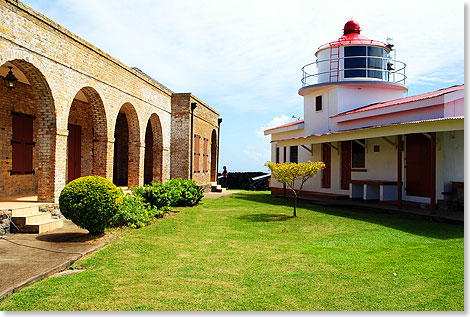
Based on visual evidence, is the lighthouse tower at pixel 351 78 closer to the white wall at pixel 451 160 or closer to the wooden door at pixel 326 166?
the wooden door at pixel 326 166

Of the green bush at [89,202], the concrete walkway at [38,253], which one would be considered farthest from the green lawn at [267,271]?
the green bush at [89,202]

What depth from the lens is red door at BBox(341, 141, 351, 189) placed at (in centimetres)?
1555

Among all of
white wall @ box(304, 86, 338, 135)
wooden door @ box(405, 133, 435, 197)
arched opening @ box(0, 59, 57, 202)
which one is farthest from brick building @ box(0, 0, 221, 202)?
wooden door @ box(405, 133, 435, 197)

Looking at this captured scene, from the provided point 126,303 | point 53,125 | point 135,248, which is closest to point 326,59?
point 53,125

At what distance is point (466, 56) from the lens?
490 cm

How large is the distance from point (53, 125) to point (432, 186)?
29.5ft

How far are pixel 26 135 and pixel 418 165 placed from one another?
36.2 feet

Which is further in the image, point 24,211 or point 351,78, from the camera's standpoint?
point 351,78

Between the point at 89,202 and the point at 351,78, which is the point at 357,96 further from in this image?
the point at 89,202

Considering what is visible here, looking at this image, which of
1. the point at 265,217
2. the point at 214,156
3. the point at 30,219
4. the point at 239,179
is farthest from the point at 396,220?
the point at 239,179

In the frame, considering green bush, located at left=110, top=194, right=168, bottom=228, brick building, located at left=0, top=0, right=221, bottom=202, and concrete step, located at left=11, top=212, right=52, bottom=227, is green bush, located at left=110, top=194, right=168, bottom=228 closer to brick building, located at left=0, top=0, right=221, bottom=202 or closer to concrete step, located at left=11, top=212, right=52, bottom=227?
concrete step, located at left=11, top=212, right=52, bottom=227

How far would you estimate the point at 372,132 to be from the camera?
39.0 ft

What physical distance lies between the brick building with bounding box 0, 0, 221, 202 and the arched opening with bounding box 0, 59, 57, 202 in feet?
0.07

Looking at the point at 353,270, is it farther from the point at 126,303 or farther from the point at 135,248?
the point at 135,248
